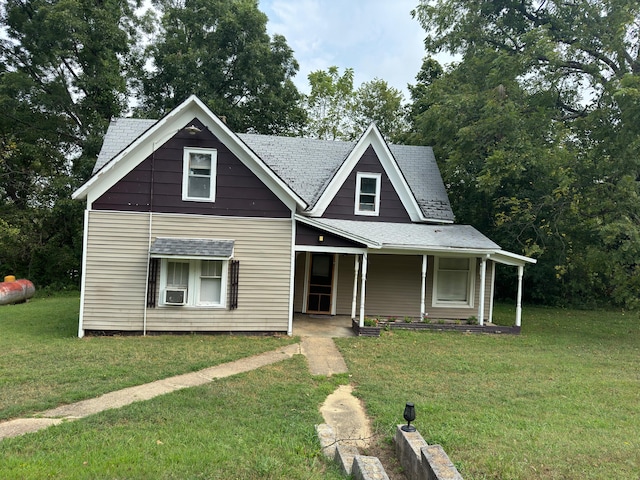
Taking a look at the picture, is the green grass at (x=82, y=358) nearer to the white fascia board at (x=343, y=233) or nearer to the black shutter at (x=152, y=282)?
the black shutter at (x=152, y=282)

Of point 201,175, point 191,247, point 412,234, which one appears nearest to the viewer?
point 191,247

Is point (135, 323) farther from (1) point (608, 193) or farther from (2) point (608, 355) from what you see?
(1) point (608, 193)

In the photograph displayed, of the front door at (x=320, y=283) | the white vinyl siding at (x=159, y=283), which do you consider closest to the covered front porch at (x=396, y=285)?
the front door at (x=320, y=283)

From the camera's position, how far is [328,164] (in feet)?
49.9

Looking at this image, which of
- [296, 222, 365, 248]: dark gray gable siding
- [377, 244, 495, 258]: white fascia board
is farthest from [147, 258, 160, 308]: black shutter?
[377, 244, 495, 258]: white fascia board

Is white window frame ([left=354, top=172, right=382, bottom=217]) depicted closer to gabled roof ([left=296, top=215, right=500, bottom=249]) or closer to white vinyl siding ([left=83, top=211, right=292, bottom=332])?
gabled roof ([left=296, top=215, right=500, bottom=249])

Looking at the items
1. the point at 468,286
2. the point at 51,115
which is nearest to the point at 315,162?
the point at 468,286

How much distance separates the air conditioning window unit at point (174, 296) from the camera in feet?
34.9

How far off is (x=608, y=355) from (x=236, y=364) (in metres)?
9.16

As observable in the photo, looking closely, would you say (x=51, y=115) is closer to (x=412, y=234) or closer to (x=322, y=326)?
(x=322, y=326)

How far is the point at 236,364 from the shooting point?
836 centimetres

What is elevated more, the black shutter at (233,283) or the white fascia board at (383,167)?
the white fascia board at (383,167)

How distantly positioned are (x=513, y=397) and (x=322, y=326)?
6.48m

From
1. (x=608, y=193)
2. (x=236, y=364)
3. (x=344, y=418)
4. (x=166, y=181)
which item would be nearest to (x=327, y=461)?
(x=344, y=418)
